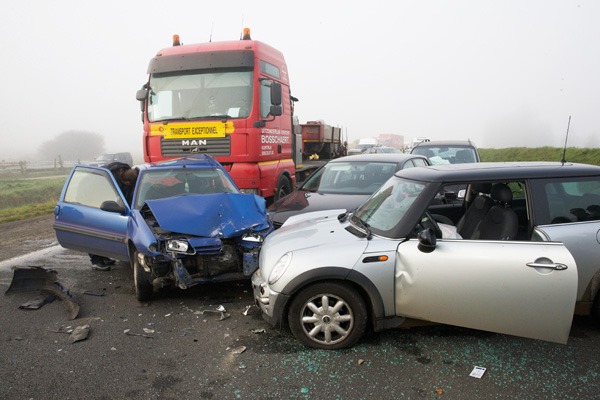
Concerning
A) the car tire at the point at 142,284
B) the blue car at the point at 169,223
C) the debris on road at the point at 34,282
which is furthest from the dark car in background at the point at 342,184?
the debris on road at the point at 34,282

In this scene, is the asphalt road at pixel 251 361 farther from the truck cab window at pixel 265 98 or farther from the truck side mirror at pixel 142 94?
the truck side mirror at pixel 142 94

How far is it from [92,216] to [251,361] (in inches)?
142

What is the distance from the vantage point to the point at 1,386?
3062 mm

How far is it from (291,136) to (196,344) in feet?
24.6

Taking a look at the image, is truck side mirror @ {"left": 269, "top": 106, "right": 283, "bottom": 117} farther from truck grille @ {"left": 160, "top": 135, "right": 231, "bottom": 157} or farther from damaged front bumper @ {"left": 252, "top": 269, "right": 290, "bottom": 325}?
damaged front bumper @ {"left": 252, "top": 269, "right": 290, "bottom": 325}

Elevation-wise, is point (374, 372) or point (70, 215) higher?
point (70, 215)

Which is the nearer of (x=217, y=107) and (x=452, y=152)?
(x=217, y=107)

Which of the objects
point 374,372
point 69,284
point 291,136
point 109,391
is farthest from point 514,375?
point 291,136

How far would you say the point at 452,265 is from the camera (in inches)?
125

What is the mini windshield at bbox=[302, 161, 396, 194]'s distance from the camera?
271 inches

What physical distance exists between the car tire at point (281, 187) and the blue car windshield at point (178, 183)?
290cm

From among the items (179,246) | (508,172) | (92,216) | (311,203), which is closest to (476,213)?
(508,172)

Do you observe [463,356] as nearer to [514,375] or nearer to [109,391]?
[514,375]

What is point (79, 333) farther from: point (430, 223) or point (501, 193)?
point (501, 193)
